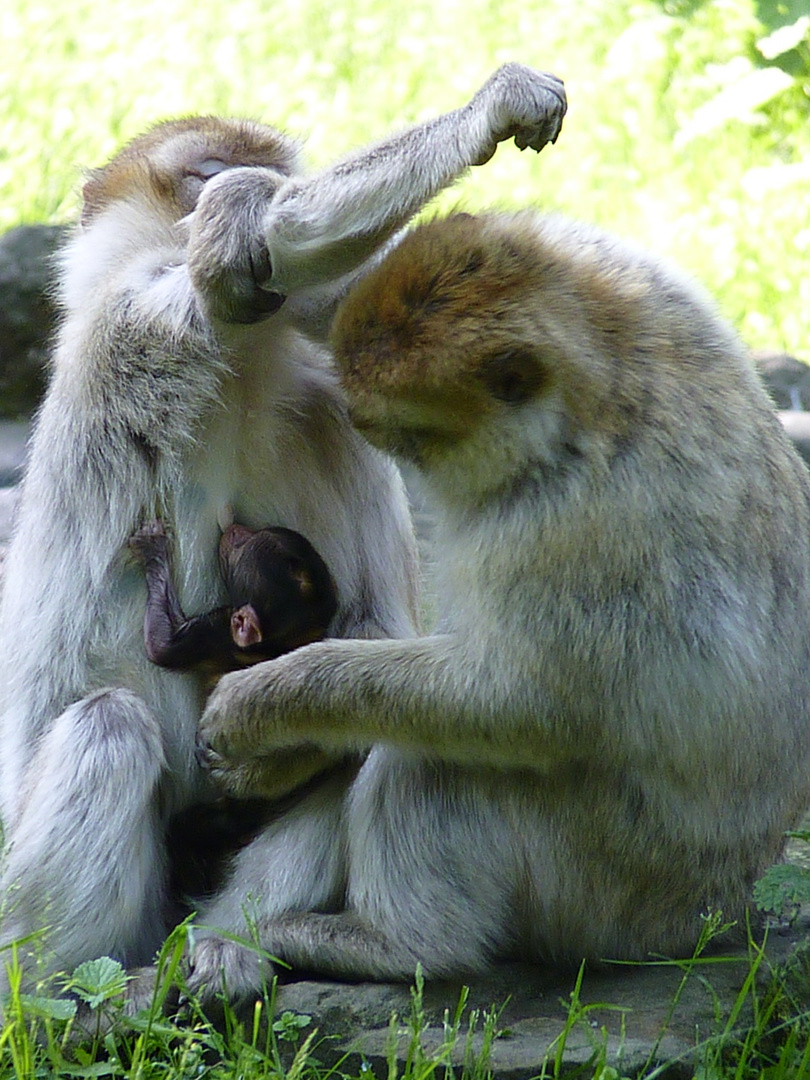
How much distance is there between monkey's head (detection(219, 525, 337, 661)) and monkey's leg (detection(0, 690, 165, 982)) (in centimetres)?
41

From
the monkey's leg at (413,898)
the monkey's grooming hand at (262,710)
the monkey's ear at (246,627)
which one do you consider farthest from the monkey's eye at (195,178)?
the monkey's leg at (413,898)

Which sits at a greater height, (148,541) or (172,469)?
(172,469)

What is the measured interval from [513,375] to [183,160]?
1439 mm

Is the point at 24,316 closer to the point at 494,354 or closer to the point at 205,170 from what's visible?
the point at 205,170

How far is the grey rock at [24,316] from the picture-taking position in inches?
355

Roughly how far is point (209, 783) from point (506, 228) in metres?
1.72

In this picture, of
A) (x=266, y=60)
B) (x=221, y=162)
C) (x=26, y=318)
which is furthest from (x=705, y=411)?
(x=266, y=60)

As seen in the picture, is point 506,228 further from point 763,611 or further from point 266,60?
point 266,60

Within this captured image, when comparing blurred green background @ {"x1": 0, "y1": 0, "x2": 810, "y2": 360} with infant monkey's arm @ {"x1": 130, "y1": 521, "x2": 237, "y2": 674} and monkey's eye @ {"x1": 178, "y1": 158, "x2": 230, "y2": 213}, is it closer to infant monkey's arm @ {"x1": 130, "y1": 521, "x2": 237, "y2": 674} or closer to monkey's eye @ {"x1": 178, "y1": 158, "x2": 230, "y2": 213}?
monkey's eye @ {"x1": 178, "y1": 158, "x2": 230, "y2": 213}

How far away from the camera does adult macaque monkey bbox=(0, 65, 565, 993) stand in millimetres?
3547

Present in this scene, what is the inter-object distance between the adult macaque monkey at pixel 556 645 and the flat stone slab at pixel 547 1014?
72 mm

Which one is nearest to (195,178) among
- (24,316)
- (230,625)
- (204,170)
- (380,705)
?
(204,170)

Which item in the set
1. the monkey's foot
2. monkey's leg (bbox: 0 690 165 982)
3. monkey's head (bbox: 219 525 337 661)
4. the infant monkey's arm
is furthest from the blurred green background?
the monkey's foot

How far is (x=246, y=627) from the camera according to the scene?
13.4 ft
